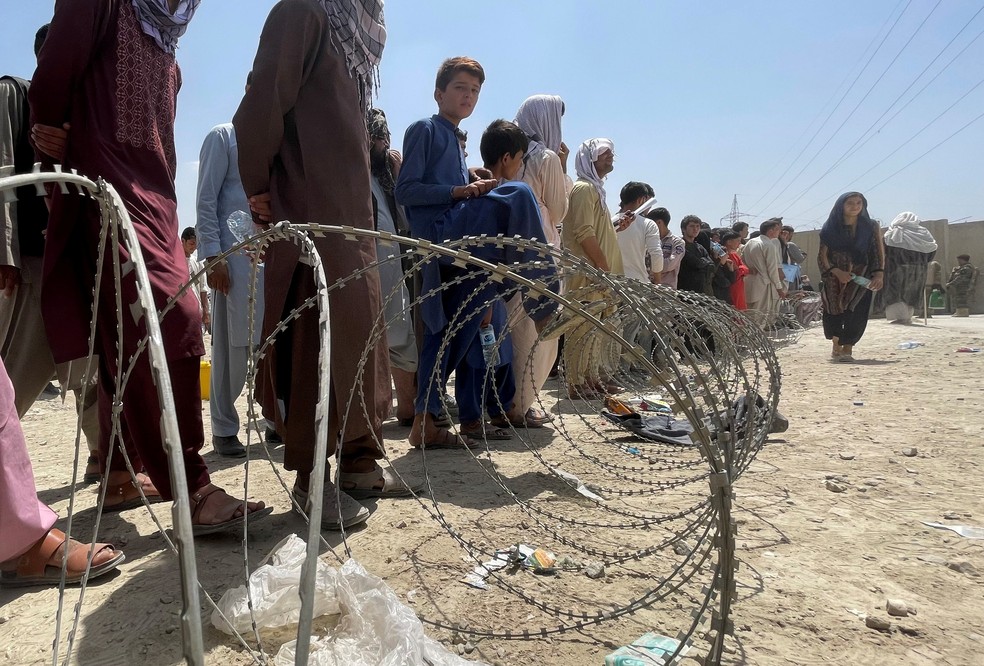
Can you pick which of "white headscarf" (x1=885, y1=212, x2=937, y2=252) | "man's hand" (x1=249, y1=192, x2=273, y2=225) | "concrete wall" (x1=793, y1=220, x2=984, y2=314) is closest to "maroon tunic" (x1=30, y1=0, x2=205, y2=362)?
"man's hand" (x1=249, y1=192, x2=273, y2=225)

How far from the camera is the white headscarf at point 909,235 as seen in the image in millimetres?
12023

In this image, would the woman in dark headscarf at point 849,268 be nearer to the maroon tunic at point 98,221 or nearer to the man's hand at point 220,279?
the man's hand at point 220,279

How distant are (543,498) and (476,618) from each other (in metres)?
1.10

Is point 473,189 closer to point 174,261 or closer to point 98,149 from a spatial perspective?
point 174,261

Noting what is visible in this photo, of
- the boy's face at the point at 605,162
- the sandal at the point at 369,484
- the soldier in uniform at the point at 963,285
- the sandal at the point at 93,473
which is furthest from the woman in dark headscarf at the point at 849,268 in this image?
the soldier in uniform at the point at 963,285

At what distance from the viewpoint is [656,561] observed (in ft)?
7.54

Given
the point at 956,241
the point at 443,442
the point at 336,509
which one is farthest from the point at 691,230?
the point at 956,241

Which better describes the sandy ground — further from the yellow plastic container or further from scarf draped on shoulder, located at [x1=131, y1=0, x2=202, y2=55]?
scarf draped on shoulder, located at [x1=131, y1=0, x2=202, y2=55]

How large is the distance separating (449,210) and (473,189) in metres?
0.20

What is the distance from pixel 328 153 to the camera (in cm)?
238

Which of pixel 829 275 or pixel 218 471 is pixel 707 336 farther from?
pixel 218 471

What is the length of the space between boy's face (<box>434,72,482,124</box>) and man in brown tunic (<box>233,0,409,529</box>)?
121 centimetres

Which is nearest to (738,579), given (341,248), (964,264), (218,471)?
Answer: (341,248)

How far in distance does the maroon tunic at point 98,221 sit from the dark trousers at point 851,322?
8.13 m
